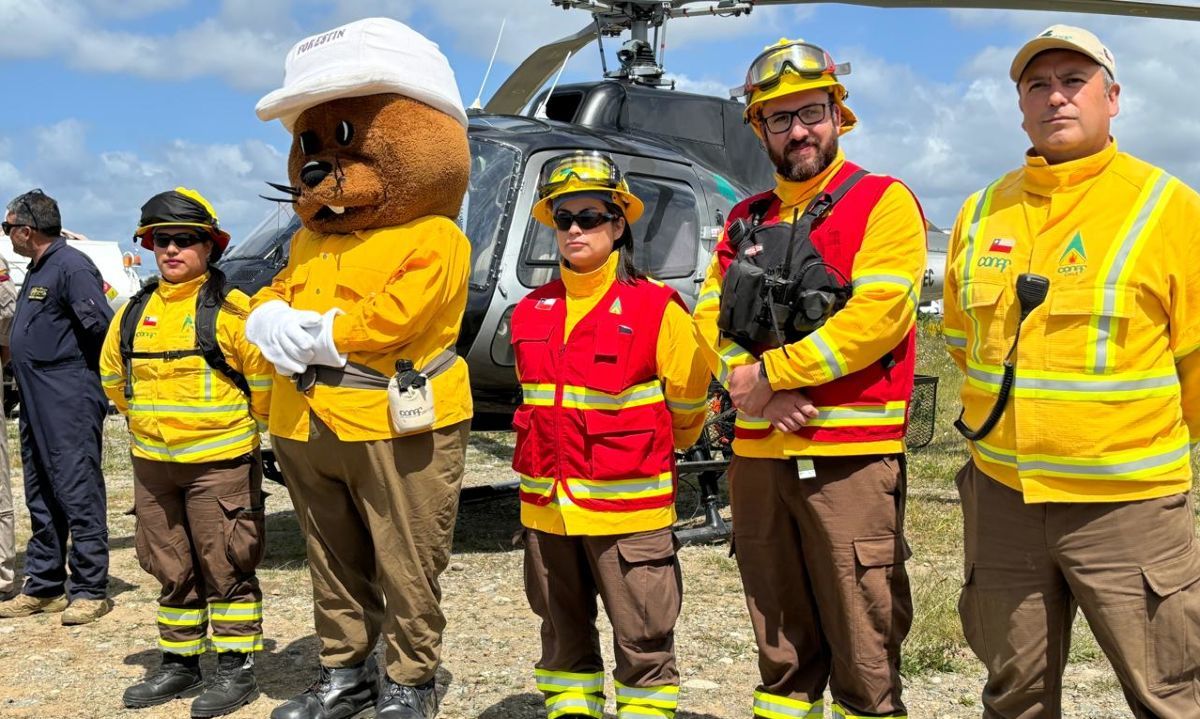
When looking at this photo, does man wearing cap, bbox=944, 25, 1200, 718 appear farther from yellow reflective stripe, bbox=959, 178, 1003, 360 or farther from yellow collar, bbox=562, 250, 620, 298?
yellow collar, bbox=562, 250, 620, 298

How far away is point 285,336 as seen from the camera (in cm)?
338

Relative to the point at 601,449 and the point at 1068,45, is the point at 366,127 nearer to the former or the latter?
the point at 601,449

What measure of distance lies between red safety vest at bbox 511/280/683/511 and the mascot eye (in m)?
1.09

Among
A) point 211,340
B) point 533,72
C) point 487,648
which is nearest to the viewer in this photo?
point 211,340

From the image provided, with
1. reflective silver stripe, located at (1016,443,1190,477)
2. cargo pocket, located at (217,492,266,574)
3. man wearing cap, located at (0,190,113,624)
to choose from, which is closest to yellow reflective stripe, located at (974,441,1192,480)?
reflective silver stripe, located at (1016,443,1190,477)

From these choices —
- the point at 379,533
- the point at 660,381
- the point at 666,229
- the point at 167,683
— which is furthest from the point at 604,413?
the point at 666,229

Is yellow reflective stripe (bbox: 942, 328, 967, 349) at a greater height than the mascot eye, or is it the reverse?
the mascot eye

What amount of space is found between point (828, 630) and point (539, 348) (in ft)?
3.80

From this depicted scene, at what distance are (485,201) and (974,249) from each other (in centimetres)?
352

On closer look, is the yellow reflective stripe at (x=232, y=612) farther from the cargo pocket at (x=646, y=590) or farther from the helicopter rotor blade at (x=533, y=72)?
the helicopter rotor blade at (x=533, y=72)

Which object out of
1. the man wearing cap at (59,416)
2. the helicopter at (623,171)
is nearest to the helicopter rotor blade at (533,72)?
the helicopter at (623,171)

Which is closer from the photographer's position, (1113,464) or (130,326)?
(1113,464)

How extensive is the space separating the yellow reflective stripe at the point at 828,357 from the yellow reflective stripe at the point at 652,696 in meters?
1.07

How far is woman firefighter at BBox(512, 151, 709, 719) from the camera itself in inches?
121
